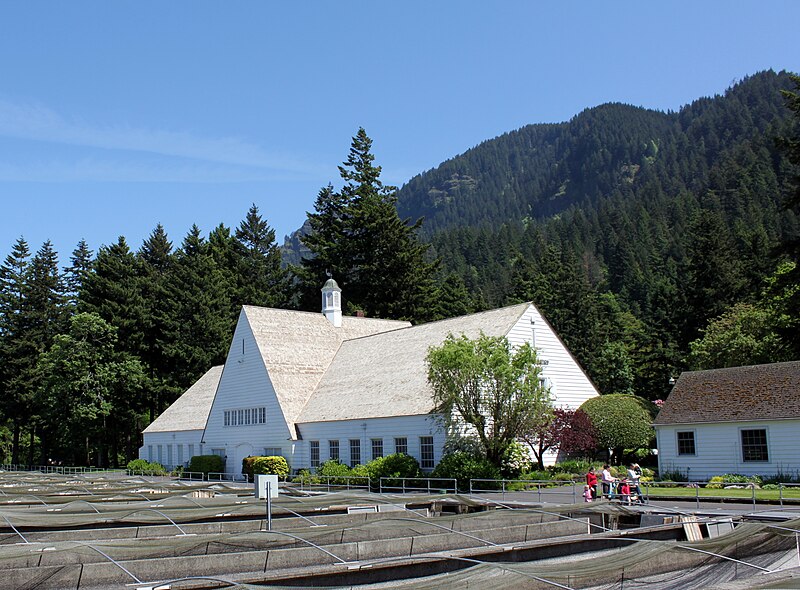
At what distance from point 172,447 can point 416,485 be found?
99.0 ft

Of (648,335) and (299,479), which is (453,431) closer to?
(299,479)

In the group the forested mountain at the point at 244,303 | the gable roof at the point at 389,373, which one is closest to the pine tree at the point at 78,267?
the forested mountain at the point at 244,303

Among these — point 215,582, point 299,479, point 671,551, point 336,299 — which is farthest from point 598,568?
point 336,299

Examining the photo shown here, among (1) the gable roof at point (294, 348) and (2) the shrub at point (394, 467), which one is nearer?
(2) the shrub at point (394, 467)

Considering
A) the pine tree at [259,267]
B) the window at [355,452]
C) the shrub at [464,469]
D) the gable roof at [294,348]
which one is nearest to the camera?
the shrub at [464,469]

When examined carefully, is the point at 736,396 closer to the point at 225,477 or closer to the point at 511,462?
the point at 511,462

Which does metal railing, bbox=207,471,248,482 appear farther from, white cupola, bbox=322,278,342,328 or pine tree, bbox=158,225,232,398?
pine tree, bbox=158,225,232,398

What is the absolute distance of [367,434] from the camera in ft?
139

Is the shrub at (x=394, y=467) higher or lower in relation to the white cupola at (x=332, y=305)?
lower

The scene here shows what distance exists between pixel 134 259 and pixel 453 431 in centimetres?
6345

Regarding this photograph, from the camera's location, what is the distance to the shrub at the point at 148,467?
59188 mm

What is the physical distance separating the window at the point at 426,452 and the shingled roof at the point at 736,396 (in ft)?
36.8

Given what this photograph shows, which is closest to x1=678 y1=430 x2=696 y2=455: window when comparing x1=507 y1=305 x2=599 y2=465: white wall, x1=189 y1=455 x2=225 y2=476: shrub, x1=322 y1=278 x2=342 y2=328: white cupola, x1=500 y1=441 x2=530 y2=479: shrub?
x1=507 y1=305 x2=599 y2=465: white wall

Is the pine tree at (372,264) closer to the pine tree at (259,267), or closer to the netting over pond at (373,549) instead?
the pine tree at (259,267)
